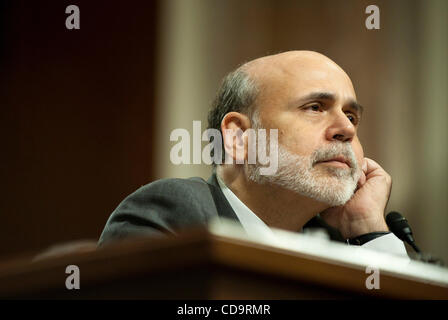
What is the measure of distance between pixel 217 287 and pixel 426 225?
2.18 m

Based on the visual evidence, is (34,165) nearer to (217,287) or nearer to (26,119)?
(26,119)

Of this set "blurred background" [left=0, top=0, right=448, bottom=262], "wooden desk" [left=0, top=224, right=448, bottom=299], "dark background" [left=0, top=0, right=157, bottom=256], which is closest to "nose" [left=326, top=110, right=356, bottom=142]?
"blurred background" [left=0, top=0, right=448, bottom=262]

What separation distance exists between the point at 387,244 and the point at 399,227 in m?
0.05

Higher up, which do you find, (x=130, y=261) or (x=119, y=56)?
(x=119, y=56)

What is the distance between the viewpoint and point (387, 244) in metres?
1.66

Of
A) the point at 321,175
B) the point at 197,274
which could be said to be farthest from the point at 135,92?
the point at 197,274

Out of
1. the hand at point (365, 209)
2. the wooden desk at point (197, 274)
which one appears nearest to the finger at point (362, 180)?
the hand at point (365, 209)

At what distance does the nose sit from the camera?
5.26ft

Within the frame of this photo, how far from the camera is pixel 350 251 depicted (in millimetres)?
837

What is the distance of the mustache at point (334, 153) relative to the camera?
160 cm

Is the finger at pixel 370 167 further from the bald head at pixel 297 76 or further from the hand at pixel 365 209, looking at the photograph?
the bald head at pixel 297 76

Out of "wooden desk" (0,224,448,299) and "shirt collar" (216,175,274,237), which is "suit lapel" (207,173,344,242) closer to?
"shirt collar" (216,175,274,237)

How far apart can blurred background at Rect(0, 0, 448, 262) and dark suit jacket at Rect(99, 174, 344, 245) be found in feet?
2.85
